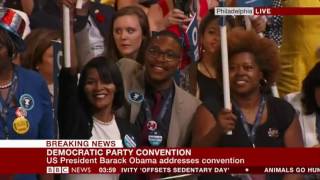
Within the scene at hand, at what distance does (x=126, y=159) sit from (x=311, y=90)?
59.5 inches

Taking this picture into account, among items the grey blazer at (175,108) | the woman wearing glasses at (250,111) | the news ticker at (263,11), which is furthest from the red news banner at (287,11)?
the grey blazer at (175,108)

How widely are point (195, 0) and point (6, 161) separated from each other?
198 cm

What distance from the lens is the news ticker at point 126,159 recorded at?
5.98 m

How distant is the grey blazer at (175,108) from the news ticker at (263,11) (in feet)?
1.91

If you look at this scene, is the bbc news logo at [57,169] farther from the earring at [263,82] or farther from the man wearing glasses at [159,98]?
the earring at [263,82]

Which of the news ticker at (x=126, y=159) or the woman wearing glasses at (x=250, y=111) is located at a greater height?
the woman wearing glasses at (x=250, y=111)

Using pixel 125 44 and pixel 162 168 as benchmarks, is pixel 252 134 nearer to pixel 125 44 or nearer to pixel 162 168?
pixel 162 168

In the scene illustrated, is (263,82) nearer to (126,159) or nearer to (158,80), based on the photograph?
(158,80)

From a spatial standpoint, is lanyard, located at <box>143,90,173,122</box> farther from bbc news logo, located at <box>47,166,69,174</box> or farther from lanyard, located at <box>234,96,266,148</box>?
bbc news logo, located at <box>47,166,69,174</box>

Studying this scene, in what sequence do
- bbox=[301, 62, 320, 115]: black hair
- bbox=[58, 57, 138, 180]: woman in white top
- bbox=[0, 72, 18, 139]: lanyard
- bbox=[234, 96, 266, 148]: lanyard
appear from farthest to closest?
bbox=[301, 62, 320, 115]: black hair < bbox=[234, 96, 266, 148]: lanyard < bbox=[58, 57, 138, 180]: woman in white top < bbox=[0, 72, 18, 139]: lanyard

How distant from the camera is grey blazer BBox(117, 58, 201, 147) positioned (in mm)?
6391

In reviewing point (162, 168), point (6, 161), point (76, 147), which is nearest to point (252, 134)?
point (162, 168)

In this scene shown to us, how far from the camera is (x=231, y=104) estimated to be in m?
6.41

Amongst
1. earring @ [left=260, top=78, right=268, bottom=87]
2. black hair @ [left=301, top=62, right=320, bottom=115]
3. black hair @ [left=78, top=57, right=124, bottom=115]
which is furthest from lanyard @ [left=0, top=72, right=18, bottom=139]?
black hair @ [left=301, top=62, right=320, bottom=115]
